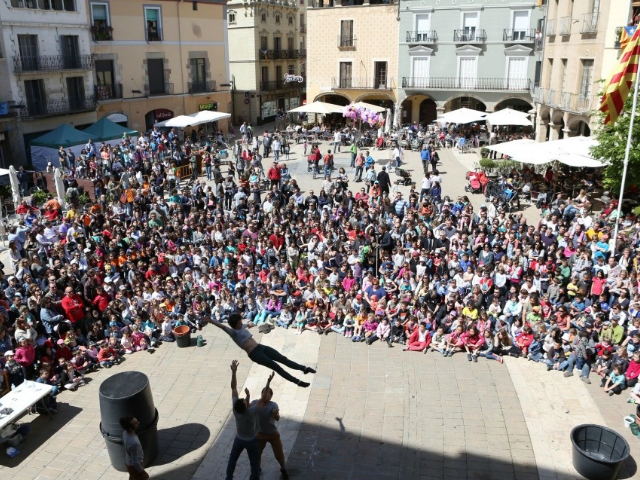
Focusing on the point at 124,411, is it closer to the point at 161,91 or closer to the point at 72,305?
the point at 72,305

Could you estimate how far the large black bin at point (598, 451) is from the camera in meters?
8.95

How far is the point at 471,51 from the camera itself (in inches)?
1533

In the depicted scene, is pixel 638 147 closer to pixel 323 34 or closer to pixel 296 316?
pixel 296 316

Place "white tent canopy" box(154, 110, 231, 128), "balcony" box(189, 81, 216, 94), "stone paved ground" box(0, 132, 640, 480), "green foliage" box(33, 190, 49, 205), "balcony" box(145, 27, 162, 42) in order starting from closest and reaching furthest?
"stone paved ground" box(0, 132, 640, 480) → "green foliage" box(33, 190, 49, 205) → "white tent canopy" box(154, 110, 231, 128) → "balcony" box(145, 27, 162, 42) → "balcony" box(189, 81, 216, 94)

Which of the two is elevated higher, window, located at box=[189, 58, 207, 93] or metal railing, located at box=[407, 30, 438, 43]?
metal railing, located at box=[407, 30, 438, 43]

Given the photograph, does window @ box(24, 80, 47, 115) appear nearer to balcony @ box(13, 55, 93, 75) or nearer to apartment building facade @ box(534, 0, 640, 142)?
balcony @ box(13, 55, 93, 75)

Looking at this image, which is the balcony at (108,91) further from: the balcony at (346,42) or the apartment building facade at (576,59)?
the apartment building facade at (576,59)

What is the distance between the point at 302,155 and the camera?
110ft

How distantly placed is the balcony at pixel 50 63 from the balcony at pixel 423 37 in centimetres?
2039

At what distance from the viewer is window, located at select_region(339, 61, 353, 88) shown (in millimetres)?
43188

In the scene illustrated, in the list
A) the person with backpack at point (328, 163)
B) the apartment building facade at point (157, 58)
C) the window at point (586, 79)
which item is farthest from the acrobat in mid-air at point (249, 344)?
the apartment building facade at point (157, 58)

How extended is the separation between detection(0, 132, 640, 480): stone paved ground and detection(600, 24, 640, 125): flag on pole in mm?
8039

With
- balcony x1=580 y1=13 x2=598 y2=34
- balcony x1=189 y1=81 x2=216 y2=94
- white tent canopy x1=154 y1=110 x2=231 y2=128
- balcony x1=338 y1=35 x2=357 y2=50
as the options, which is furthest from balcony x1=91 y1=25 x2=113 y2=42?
balcony x1=580 y1=13 x2=598 y2=34

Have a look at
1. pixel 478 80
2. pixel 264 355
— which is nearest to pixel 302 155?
pixel 478 80
